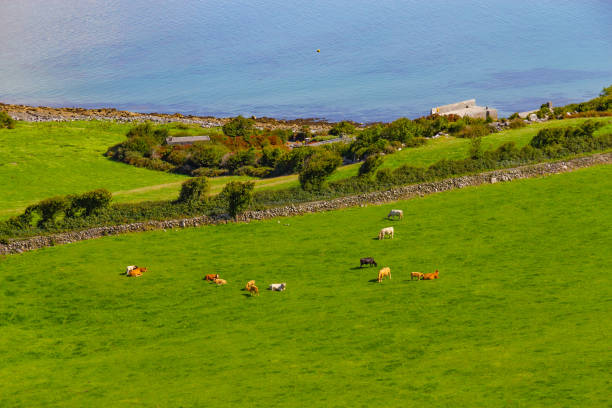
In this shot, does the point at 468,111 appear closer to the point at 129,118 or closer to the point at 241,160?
the point at 241,160

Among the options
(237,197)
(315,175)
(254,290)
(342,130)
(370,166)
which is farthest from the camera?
(342,130)

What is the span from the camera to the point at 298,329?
2931 centimetres

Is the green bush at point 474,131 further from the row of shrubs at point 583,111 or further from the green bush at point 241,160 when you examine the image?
the green bush at point 241,160

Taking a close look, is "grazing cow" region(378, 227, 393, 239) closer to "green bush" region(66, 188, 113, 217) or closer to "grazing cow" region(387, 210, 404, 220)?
"grazing cow" region(387, 210, 404, 220)

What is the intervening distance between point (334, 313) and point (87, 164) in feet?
196

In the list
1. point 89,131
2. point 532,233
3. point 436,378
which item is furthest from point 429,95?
point 436,378

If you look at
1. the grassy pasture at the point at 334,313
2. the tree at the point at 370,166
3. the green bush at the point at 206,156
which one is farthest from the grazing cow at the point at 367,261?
the green bush at the point at 206,156

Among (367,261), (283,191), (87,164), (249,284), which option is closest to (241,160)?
(87,164)

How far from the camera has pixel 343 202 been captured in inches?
2152

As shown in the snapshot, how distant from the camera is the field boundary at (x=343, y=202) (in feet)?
168

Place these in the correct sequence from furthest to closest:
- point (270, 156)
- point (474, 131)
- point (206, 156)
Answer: point (206, 156) → point (270, 156) → point (474, 131)

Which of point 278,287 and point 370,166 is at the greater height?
point 370,166

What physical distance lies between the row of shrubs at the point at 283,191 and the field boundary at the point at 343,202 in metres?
0.77

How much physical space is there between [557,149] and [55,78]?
158067 mm
